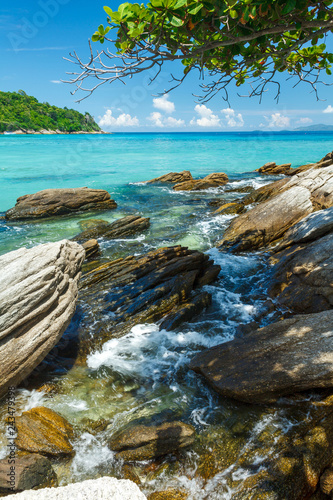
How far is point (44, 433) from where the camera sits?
479 centimetres

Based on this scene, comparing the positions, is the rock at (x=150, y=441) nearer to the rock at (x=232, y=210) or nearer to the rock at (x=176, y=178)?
the rock at (x=232, y=210)

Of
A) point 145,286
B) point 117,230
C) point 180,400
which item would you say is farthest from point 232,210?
point 180,400

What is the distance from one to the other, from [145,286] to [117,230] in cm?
712

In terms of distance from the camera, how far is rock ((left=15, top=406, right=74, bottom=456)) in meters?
4.58

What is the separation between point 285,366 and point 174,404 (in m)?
2.24

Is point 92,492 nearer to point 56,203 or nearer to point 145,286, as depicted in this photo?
point 145,286

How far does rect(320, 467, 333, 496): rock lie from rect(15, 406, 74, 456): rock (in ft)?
12.1

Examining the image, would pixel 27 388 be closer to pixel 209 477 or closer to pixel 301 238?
pixel 209 477

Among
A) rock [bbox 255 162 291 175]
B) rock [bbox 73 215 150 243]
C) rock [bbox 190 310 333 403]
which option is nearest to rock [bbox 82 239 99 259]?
rock [bbox 73 215 150 243]

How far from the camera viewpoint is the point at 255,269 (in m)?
11.0

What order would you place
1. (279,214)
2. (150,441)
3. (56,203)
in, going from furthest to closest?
(56,203) < (279,214) < (150,441)

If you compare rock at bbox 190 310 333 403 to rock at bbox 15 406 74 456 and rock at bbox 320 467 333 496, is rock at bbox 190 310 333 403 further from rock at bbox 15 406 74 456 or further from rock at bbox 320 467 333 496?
rock at bbox 15 406 74 456

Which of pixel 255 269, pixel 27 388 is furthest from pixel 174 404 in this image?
pixel 255 269

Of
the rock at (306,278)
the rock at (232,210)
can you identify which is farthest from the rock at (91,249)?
the rock at (232,210)
